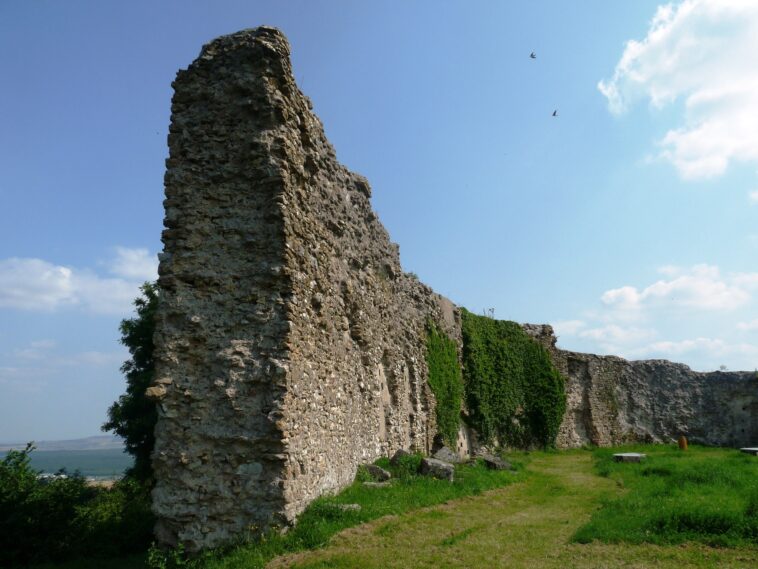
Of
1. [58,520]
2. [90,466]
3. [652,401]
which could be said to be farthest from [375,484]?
[90,466]

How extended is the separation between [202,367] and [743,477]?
31.6ft

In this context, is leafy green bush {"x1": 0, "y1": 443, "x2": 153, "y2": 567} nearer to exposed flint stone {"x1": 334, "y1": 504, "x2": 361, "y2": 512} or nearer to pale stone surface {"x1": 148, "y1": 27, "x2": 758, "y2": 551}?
pale stone surface {"x1": 148, "y1": 27, "x2": 758, "y2": 551}

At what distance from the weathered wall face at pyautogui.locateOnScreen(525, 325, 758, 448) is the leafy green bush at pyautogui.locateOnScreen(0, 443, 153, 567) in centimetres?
1717

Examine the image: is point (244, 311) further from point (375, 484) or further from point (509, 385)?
point (509, 385)

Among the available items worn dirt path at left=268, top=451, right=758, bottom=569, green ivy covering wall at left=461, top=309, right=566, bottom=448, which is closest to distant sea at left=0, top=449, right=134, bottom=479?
worn dirt path at left=268, top=451, right=758, bottom=569

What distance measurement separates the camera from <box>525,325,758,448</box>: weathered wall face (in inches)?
917

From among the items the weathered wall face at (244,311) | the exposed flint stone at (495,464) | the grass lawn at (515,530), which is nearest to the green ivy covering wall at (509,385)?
the exposed flint stone at (495,464)

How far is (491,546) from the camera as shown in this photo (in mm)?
6562

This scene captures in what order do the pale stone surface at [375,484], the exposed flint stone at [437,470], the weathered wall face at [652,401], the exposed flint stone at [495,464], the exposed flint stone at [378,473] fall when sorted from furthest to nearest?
the weathered wall face at [652,401]
the exposed flint stone at [495,464]
the exposed flint stone at [437,470]
the exposed flint stone at [378,473]
the pale stone surface at [375,484]

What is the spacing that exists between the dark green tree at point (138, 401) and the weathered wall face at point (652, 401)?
595 inches

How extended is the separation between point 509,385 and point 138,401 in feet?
40.5

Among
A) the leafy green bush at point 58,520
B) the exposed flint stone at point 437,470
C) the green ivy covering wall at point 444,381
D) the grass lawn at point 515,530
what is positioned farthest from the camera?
the green ivy covering wall at point 444,381

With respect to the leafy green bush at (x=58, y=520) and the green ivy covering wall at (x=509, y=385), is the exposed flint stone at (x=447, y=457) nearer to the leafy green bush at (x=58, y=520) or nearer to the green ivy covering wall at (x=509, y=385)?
the green ivy covering wall at (x=509, y=385)

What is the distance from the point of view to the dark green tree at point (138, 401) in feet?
55.6
